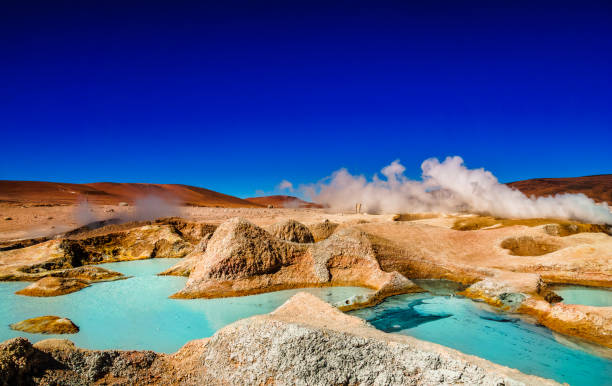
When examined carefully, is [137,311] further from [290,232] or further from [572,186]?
[572,186]

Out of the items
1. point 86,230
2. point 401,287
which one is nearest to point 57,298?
point 401,287

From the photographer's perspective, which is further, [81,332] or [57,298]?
[57,298]

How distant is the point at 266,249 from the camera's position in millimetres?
11891

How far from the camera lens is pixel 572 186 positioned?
8294cm

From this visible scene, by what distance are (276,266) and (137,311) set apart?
14.8 ft

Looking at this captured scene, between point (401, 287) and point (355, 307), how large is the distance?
8.63ft

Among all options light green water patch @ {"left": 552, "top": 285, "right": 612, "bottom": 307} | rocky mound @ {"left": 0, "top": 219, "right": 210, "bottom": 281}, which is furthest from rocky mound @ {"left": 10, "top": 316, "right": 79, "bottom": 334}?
light green water patch @ {"left": 552, "top": 285, "right": 612, "bottom": 307}

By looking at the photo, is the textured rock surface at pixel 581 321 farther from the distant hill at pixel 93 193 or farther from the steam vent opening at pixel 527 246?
the distant hill at pixel 93 193

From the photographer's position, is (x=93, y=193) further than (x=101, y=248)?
Yes

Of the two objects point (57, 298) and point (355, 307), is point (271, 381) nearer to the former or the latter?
point (355, 307)

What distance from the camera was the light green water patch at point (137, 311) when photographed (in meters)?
6.91

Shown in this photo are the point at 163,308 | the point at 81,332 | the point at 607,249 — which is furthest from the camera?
the point at 607,249

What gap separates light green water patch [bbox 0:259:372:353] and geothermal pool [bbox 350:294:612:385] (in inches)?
74.8

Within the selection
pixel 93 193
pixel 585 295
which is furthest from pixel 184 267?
pixel 93 193
